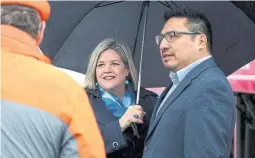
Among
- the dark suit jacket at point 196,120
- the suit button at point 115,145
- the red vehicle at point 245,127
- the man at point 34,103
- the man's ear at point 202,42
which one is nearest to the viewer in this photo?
the man at point 34,103

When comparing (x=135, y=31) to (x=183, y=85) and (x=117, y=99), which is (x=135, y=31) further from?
(x=183, y=85)

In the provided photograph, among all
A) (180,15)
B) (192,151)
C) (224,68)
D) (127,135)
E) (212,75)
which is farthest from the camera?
(224,68)

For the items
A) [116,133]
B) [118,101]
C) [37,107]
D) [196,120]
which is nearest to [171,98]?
[196,120]

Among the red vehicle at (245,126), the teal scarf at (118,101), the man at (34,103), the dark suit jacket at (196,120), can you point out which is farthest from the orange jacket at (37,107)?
the red vehicle at (245,126)

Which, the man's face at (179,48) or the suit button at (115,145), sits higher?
the man's face at (179,48)

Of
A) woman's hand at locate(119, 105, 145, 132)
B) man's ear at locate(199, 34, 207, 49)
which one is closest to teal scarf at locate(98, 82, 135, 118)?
woman's hand at locate(119, 105, 145, 132)

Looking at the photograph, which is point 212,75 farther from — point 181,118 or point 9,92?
point 9,92

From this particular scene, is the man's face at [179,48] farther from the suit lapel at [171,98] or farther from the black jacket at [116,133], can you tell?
the black jacket at [116,133]

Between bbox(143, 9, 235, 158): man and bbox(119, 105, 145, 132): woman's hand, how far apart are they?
19cm

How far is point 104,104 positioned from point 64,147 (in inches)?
50.8

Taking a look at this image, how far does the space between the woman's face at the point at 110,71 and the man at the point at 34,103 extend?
135 centimetres

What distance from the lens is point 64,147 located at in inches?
65.5

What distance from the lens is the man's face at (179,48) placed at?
2.50 metres

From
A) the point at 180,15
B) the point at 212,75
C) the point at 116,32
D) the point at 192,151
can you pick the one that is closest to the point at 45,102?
the point at 192,151
